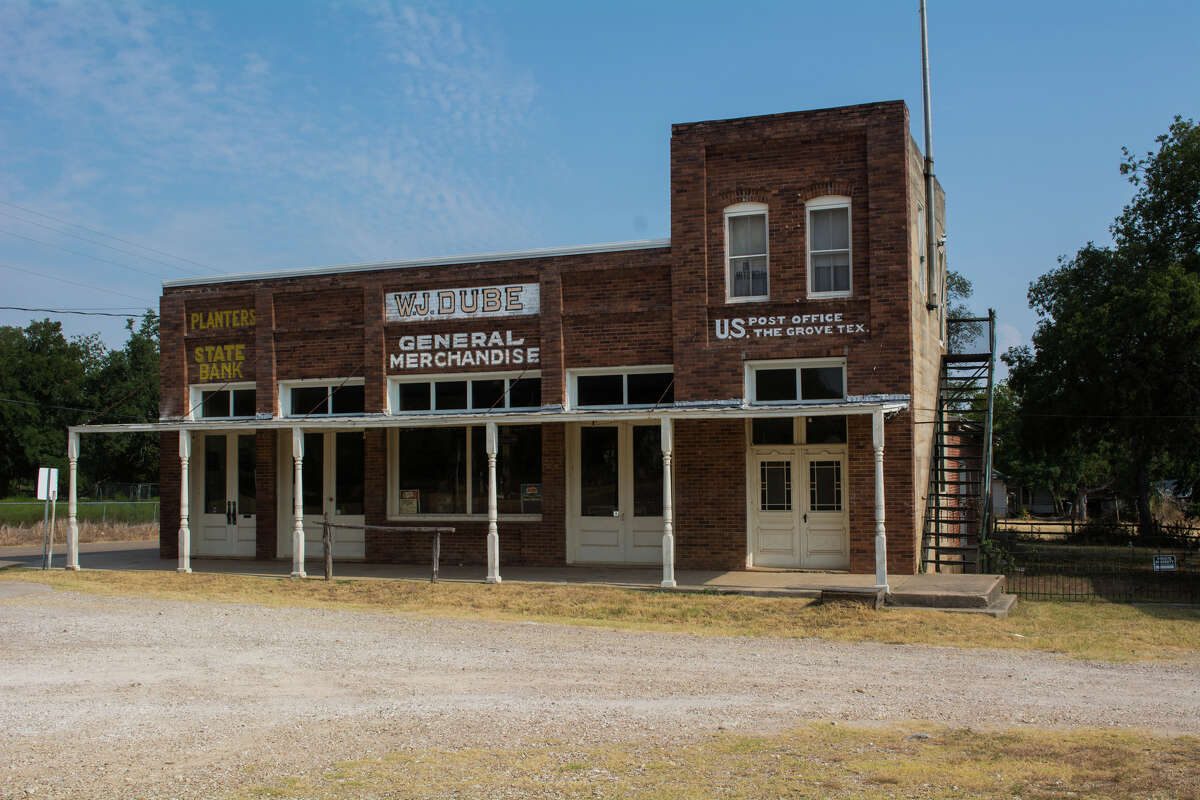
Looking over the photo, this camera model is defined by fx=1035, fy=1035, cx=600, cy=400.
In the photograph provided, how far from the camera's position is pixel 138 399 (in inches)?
2488

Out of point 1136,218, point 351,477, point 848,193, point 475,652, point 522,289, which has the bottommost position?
point 475,652

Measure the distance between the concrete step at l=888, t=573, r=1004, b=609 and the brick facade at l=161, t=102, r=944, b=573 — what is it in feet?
4.61

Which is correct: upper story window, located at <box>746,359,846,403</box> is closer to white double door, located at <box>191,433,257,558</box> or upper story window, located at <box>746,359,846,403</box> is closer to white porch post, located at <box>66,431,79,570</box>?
white double door, located at <box>191,433,257,558</box>

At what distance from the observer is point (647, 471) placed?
18.1 m

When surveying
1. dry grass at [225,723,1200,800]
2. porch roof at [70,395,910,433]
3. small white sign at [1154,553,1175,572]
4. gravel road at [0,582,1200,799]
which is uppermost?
porch roof at [70,395,910,433]

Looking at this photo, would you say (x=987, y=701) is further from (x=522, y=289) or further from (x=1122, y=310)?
(x=1122, y=310)

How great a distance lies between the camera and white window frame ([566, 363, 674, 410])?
17766 millimetres

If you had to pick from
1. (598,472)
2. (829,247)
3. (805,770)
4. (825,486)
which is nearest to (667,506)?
(598,472)

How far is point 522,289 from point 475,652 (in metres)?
8.89

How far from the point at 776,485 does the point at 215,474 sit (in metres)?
11.5

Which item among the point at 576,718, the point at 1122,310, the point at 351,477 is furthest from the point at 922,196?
the point at 576,718

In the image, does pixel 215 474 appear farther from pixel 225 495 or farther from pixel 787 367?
pixel 787 367

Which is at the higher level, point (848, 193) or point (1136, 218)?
point (1136, 218)

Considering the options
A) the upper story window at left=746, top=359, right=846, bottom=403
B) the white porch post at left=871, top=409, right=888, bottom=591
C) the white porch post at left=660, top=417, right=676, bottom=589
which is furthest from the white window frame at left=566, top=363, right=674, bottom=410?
the white porch post at left=871, top=409, right=888, bottom=591
